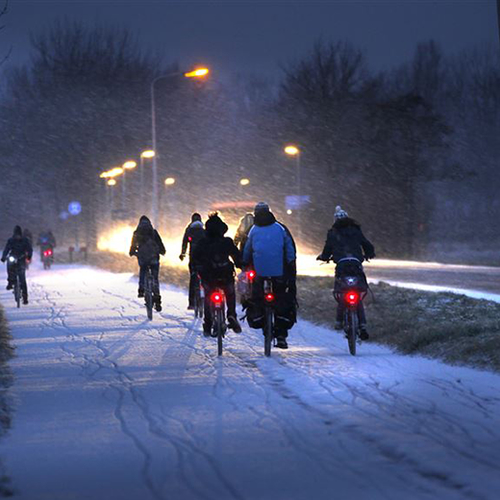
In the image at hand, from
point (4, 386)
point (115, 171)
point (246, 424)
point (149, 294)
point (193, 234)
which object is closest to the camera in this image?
point (246, 424)

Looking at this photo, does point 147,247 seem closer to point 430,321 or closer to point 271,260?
point 430,321

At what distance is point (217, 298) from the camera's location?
1223 centimetres

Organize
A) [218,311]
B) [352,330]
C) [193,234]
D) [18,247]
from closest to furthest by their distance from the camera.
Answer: [352,330] < [218,311] < [193,234] < [18,247]

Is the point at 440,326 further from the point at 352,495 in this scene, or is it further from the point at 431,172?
the point at 431,172

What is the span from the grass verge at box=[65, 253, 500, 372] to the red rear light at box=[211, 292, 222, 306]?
192cm

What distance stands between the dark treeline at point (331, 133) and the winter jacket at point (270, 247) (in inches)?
1674

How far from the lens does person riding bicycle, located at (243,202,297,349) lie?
11.7 meters

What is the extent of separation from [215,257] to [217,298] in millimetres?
512

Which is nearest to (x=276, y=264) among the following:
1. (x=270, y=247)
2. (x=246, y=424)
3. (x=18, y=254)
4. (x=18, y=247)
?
(x=270, y=247)

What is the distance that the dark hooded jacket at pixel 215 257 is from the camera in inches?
488

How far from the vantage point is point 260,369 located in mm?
10367

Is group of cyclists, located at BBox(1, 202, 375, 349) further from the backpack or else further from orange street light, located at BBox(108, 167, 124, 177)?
orange street light, located at BBox(108, 167, 124, 177)

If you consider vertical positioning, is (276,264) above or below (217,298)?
above

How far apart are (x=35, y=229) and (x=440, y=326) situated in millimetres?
77726
